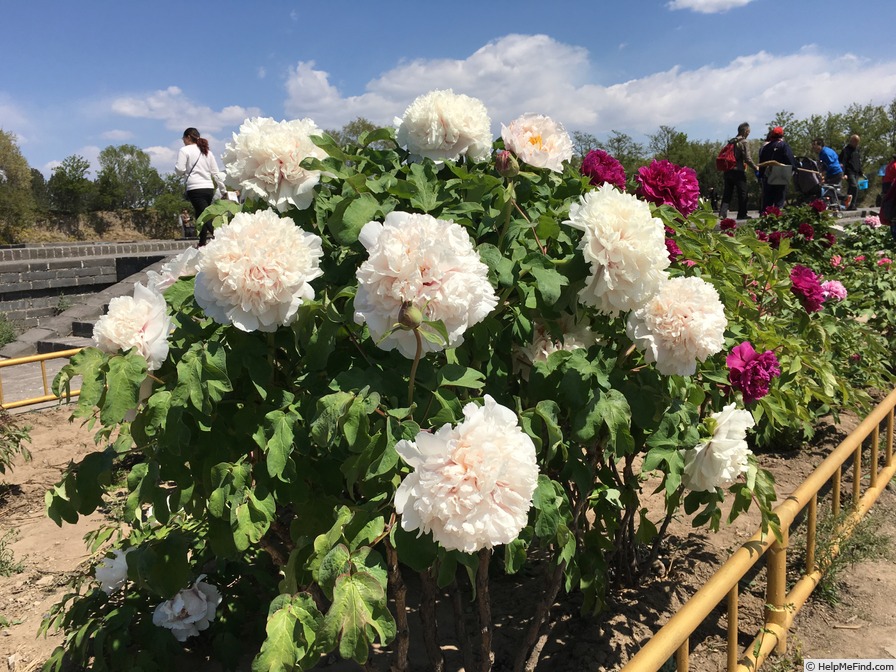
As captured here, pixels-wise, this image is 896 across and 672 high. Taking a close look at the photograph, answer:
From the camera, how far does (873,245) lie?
266 inches

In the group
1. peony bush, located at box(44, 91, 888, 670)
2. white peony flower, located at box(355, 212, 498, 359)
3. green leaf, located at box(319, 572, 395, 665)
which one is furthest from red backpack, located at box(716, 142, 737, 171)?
green leaf, located at box(319, 572, 395, 665)

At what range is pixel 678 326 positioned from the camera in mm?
1579

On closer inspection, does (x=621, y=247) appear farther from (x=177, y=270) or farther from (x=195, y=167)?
(x=195, y=167)

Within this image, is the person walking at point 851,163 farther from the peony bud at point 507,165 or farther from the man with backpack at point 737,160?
the peony bud at point 507,165

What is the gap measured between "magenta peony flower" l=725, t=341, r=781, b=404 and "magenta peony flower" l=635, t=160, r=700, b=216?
0.47 metres

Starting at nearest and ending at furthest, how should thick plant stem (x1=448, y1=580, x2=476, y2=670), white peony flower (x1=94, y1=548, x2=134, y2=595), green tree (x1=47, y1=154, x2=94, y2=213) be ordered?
thick plant stem (x1=448, y1=580, x2=476, y2=670) → white peony flower (x1=94, y1=548, x2=134, y2=595) → green tree (x1=47, y1=154, x2=94, y2=213)

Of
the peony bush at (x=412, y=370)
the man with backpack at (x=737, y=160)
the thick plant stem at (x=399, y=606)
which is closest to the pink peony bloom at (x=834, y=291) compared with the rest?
the peony bush at (x=412, y=370)

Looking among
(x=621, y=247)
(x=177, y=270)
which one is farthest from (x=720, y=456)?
(x=177, y=270)

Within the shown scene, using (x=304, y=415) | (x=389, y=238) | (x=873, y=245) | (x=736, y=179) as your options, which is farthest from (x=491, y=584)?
(x=736, y=179)

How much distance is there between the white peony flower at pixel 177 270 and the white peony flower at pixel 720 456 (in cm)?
144

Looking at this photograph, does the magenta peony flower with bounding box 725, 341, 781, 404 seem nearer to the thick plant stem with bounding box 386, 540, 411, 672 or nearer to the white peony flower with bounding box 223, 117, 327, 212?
the thick plant stem with bounding box 386, 540, 411, 672

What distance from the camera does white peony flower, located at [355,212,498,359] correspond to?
126 cm

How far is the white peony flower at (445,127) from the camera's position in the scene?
1782 millimetres

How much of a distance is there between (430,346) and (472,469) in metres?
0.31
